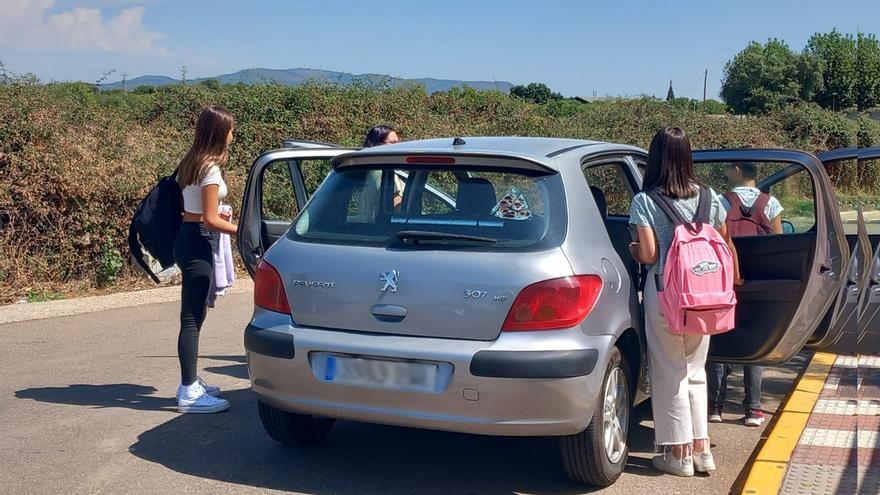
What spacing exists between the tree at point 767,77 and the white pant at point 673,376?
51.6 meters

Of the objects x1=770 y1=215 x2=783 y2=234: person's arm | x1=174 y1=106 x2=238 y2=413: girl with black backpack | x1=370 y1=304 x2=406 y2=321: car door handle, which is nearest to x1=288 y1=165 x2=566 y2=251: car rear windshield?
x1=370 y1=304 x2=406 y2=321: car door handle

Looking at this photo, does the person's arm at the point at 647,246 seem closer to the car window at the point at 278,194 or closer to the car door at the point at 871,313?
the car door at the point at 871,313

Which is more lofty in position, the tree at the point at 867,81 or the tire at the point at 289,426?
the tree at the point at 867,81

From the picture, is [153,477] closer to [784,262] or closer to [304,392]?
[304,392]

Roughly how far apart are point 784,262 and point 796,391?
166 cm

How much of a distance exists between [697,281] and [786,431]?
1.65 m

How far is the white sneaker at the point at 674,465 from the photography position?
4891 mm

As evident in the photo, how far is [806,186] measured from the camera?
5816 mm

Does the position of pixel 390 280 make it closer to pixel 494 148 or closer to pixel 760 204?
pixel 494 148

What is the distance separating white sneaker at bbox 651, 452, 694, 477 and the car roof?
5.42ft

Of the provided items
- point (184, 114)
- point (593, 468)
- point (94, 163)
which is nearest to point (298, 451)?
point (593, 468)

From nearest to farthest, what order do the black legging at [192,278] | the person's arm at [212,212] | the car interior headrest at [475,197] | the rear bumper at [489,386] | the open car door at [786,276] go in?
the rear bumper at [489,386] < the car interior headrest at [475,197] < the open car door at [786,276] < the person's arm at [212,212] < the black legging at [192,278]

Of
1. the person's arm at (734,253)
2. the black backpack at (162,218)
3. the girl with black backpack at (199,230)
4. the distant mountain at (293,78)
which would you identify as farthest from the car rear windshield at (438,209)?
the distant mountain at (293,78)

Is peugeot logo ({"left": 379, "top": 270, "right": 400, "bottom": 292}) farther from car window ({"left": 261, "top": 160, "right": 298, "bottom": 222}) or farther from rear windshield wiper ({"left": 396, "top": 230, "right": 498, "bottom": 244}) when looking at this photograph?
car window ({"left": 261, "top": 160, "right": 298, "bottom": 222})
